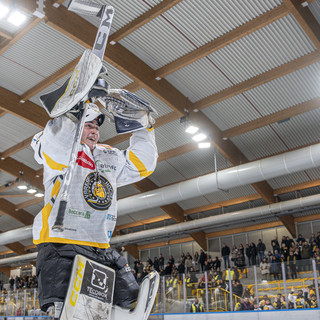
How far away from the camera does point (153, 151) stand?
462 centimetres

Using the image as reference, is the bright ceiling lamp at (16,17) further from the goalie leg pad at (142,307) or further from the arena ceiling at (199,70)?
the goalie leg pad at (142,307)

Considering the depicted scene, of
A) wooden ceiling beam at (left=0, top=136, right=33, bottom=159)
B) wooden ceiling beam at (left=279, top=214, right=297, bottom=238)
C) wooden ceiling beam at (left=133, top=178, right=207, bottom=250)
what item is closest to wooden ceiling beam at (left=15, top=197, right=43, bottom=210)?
wooden ceiling beam at (left=0, top=136, right=33, bottom=159)

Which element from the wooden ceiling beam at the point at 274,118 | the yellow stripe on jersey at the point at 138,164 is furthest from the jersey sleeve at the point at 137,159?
the wooden ceiling beam at the point at 274,118

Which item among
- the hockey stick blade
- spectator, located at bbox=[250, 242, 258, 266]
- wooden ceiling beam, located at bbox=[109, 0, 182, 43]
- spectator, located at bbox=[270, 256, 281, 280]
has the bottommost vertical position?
spectator, located at bbox=[270, 256, 281, 280]

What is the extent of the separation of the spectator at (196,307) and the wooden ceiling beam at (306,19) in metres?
11.3

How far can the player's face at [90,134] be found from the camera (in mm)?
4195

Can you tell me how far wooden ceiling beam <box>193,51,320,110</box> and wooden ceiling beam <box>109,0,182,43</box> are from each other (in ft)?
17.0

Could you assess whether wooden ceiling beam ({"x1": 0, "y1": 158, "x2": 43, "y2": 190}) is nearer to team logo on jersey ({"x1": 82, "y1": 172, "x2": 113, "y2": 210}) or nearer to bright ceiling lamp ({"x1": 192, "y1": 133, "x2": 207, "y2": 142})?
bright ceiling lamp ({"x1": 192, "y1": 133, "x2": 207, "y2": 142})

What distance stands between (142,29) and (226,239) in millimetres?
21234

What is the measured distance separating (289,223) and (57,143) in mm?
28529

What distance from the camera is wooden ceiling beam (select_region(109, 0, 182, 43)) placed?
16.0 m

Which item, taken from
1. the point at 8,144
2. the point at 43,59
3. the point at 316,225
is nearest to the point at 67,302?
the point at 43,59

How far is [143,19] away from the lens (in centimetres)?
1691

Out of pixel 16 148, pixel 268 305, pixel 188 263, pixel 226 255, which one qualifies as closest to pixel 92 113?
pixel 268 305
